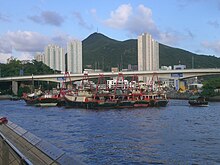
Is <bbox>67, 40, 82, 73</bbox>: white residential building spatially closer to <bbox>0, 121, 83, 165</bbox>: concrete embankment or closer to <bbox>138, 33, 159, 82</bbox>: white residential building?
<bbox>138, 33, 159, 82</bbox>: white residential building

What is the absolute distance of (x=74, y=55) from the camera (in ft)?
609

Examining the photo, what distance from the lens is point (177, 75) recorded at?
111125mm

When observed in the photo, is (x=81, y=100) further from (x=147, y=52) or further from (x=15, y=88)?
(x=147, y=52)

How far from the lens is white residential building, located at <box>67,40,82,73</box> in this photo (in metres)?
185

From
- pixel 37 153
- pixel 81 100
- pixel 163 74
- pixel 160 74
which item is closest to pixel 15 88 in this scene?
pixel 160 74

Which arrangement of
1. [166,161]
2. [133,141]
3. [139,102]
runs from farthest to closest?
[139,102] < [133,141] < [166,161]

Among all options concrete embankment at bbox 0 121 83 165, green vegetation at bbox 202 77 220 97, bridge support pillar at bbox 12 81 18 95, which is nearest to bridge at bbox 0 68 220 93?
green vegetation at bbox 202 77 220 97

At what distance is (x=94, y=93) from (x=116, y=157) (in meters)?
59.1

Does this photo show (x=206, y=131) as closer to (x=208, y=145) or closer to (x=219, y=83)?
(x=208, y=145)

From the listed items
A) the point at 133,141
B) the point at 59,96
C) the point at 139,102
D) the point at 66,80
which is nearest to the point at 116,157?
the point at 133,141

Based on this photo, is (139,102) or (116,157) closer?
(116,157)

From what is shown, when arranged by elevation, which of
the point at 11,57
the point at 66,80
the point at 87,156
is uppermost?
the point at 11,57

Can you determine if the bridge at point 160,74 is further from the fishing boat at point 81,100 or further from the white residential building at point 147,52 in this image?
the white residential building at point 147,52

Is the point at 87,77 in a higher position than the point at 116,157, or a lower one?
higher
